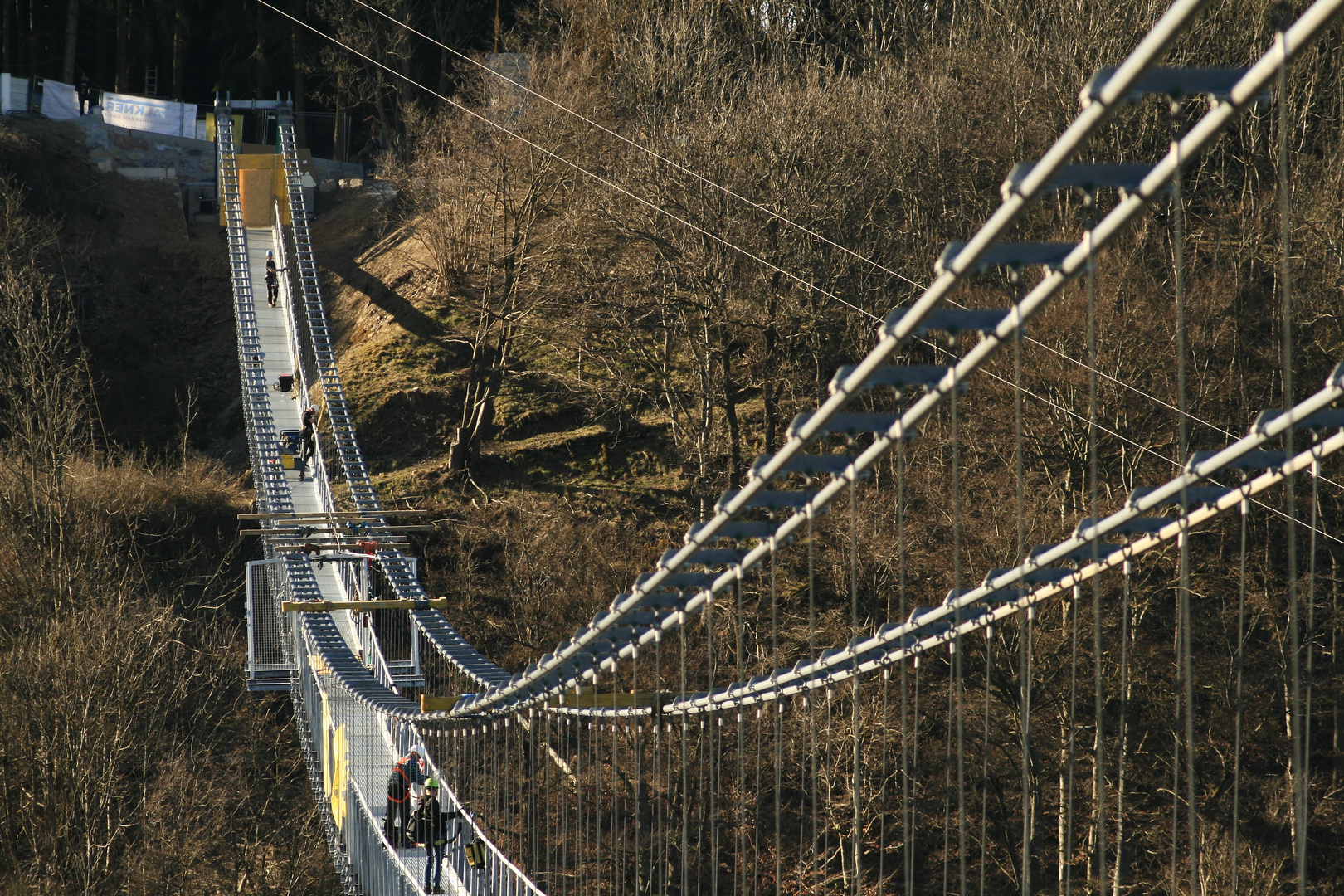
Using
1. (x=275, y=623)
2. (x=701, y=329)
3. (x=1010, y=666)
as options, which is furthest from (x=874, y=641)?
(x=701, y=329)

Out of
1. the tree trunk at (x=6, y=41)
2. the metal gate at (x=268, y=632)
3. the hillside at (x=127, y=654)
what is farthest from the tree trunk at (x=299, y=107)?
the metal gate at (x=268, y=632)

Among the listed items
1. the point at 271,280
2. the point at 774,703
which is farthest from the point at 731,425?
the point at 271,280

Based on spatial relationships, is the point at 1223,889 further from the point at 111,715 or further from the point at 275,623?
the point at 111,715

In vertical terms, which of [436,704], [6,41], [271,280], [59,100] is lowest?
[436,704]

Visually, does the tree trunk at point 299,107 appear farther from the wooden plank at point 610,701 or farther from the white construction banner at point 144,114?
the wooden plank at point 610,701

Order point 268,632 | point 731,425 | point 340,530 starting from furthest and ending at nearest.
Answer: point 731,425 → point 268,632 → point 340,530

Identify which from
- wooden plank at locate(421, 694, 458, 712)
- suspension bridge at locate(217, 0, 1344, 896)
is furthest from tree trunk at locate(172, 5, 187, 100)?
wooden plank at locate(421, 694, 458, 712)

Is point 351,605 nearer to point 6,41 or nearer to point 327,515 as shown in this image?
point 327,515
